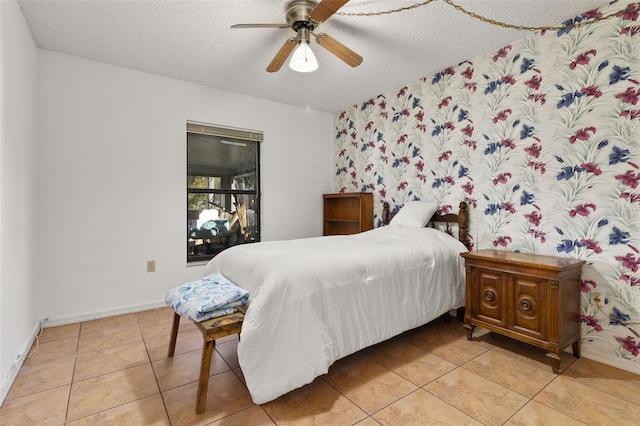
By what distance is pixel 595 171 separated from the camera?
2.10m

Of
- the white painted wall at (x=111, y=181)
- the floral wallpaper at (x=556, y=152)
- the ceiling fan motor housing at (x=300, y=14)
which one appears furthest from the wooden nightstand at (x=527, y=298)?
the white painted wall at (x=111, y=181)

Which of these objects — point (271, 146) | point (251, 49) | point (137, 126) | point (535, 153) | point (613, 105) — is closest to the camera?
point (613, 105)

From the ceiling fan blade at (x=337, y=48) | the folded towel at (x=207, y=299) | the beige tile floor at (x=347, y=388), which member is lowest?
the beige tile floor at (x=347, y=388)

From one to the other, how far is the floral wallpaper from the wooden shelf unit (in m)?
0.63

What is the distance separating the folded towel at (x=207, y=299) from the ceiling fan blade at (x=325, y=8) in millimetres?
1590

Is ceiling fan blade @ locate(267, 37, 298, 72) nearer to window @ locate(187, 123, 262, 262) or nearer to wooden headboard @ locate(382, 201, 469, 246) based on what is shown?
window @ locate(187, 123, 262, 262)

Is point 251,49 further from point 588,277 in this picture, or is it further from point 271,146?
point 588,277

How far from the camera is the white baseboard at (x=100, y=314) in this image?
8.75 feet

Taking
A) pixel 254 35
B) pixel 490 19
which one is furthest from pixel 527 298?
pixel 254 35

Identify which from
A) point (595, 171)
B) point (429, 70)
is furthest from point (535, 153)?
point (429, 70)

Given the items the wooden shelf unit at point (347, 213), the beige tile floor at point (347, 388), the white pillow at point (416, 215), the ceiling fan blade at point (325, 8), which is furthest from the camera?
the wooden shelf unit at point (347, 213)

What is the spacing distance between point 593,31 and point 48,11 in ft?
12.0

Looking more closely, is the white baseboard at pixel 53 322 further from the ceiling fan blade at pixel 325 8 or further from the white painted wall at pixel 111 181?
the ceiling fan blade at pixel 325 8

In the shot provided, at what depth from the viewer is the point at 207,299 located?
5.59ft
